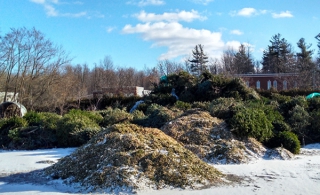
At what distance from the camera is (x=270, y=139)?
31.4 feet

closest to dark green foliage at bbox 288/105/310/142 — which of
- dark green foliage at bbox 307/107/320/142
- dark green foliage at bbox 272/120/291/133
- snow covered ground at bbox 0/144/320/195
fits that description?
dark green foliage at bbox 307/107/320/142

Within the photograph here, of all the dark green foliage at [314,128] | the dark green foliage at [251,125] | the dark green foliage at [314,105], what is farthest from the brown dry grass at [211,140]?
the dark green foliage at [314,105]

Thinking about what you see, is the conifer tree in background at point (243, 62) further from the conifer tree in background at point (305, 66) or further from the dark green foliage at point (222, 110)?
the dark green foliage at point (222, 110)

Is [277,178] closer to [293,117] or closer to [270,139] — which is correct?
[270,139]

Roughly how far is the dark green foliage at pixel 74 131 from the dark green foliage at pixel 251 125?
4313 millimetres

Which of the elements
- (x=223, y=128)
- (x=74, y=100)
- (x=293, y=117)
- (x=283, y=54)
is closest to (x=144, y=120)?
(x=223, y=128)

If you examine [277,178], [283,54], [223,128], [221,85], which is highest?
[283,54]

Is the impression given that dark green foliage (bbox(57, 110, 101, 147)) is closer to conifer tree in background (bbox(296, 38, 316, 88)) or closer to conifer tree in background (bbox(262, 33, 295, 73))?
conifer tree in background (bbox(296, 38, 316, 88))

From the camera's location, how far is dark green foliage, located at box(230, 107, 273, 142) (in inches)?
363

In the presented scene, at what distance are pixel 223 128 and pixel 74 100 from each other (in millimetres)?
19948

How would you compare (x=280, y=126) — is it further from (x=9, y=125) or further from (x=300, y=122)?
(x=9, y=125)

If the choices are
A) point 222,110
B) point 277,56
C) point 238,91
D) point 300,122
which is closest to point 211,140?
point 222,110

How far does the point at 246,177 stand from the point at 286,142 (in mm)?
3287

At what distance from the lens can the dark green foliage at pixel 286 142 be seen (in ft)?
29.9
